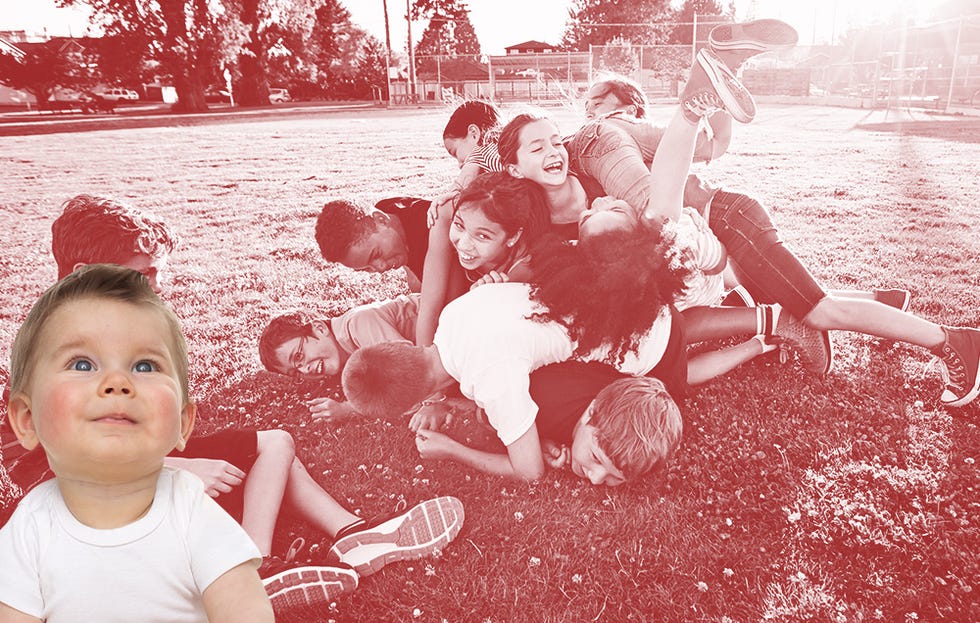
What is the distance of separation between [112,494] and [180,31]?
108ft

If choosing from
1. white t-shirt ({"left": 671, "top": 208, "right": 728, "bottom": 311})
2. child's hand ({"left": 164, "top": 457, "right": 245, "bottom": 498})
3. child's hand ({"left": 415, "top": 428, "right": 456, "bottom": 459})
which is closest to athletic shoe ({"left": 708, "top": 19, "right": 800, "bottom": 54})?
white t-shirt ({"left": 671, "top": 208, "right": 728, "bottom": 311})

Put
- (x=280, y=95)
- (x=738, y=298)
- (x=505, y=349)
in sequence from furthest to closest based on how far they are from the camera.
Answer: (x=280, y=95) < (x=738, y=298) < (x=505, y=349)

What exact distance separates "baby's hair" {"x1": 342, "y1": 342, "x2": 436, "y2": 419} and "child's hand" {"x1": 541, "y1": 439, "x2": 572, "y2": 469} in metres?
0.54

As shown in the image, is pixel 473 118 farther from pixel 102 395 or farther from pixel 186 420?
pixel 102 395

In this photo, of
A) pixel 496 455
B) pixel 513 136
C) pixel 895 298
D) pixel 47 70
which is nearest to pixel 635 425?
pixel 496 455

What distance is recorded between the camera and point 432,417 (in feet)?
11.0

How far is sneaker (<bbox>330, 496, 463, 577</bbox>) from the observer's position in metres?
2.37

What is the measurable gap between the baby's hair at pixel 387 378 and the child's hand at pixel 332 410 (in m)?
0.40

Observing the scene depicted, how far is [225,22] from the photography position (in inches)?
1199

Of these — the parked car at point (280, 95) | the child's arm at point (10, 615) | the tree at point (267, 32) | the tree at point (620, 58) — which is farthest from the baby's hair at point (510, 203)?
the parked car at point (280, 95)

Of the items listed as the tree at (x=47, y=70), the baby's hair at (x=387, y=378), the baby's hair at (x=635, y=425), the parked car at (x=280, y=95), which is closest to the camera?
the baby's hair at (x=635, y=425)

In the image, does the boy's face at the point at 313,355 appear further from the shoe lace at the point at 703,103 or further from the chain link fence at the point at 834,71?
the chain link fence at the point at 834,71

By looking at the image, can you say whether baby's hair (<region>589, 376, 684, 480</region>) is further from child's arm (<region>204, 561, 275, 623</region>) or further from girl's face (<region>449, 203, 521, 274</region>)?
child's arm (<region>204, 561, 275, 623</region>)

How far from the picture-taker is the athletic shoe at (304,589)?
7.02ft
